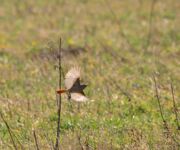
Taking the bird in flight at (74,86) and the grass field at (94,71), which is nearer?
the bird in flight at (74,86)

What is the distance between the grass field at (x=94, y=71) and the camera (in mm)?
6059

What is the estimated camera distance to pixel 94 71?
9078 mm

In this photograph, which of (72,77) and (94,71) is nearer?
(72,77)

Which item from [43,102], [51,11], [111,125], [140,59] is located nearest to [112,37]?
[140,59]

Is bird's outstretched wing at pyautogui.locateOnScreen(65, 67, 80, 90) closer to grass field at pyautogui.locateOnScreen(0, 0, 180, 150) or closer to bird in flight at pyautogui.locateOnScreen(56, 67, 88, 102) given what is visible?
bird in flight at pyautogui.locateOnScreen(56, 67, 88, 102)

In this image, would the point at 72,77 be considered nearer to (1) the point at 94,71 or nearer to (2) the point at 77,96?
(2) the point at 77,96

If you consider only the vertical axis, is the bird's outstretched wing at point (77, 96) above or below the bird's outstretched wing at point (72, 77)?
below

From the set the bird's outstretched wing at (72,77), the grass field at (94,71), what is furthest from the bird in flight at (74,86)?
the grass field at (94,71)

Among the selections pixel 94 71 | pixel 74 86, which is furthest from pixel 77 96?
pixel 94 71

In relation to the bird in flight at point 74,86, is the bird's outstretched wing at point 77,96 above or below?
below

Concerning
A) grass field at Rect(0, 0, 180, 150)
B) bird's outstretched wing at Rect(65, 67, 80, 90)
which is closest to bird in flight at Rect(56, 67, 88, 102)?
bird's outstretched wing at Rect(65, 67, 80, 90)

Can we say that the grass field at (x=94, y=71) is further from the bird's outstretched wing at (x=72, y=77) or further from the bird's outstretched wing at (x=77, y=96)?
the bird's outstretched wing at (x=77, y=96)

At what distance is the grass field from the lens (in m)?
6.06

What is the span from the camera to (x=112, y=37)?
11328mm
